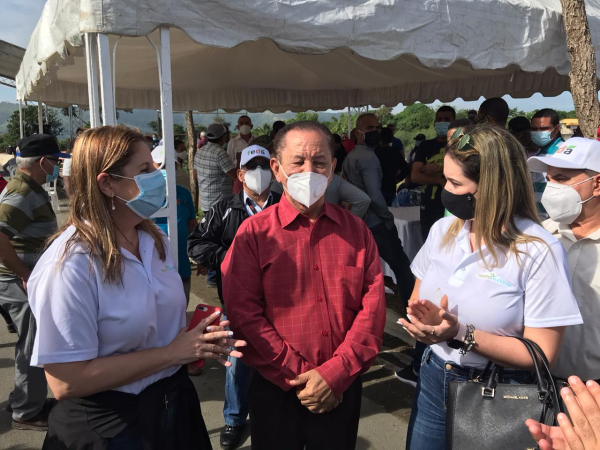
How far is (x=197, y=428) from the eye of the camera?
1.75 metres

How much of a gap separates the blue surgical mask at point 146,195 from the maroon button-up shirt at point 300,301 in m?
0.38

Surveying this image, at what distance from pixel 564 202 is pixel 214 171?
472 cm

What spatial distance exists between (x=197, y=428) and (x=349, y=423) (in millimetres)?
635

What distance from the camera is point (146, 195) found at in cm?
163

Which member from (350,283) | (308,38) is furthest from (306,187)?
(308,38)

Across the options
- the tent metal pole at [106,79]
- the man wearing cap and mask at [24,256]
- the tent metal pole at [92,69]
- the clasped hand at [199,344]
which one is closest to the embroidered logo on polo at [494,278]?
the clasped hand at [199,344]

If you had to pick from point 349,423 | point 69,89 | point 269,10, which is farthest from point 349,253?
point 69,89

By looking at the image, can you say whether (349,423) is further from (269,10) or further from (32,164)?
(32,164)

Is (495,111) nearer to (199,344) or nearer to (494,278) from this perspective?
(494,278)

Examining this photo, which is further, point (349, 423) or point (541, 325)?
point (349, 423)

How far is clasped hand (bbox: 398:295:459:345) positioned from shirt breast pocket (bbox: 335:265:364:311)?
369 millimetres

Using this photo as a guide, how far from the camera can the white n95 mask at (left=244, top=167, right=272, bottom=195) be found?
2902 millimetres

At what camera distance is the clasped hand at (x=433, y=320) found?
59.1 inches

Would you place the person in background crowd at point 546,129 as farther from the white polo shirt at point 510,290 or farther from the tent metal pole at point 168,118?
the tent metal pole at point 168,118
